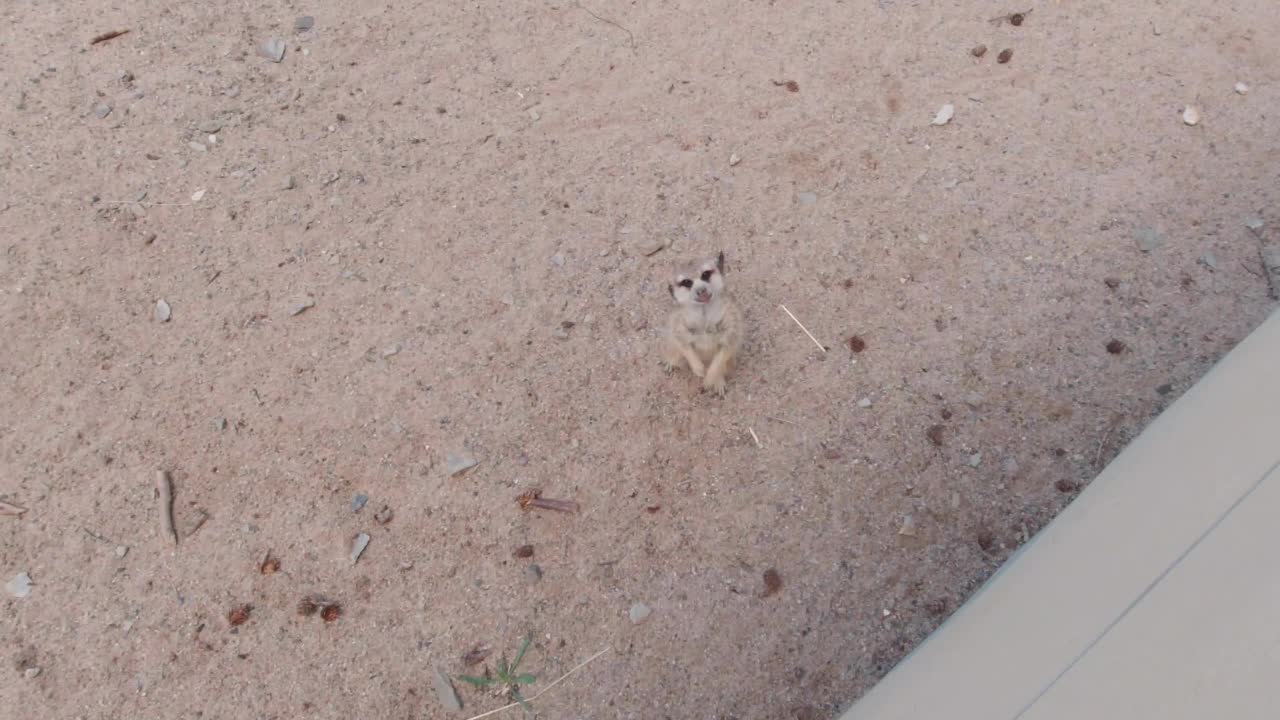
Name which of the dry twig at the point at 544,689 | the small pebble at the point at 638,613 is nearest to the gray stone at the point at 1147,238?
the small pebble at the point at 638,613

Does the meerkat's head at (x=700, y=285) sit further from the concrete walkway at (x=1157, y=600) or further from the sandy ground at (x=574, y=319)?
the concrete walkway at (x=1157, y=600)

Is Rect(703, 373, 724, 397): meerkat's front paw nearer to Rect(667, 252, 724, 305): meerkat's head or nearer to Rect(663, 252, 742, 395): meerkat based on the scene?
Rect(663, 252, 742, 395): meerkat

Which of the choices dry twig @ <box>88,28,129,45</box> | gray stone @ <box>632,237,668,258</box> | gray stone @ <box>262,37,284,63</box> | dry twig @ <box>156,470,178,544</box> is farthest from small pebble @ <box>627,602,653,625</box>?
dry twig @ <box>88,28,129,45</box>

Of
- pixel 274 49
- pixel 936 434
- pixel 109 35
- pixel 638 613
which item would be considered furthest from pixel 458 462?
pixel 109 35

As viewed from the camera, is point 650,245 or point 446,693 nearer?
point 446,693

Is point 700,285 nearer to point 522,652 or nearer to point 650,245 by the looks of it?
point 650,245

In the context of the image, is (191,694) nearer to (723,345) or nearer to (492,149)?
(723,345)
